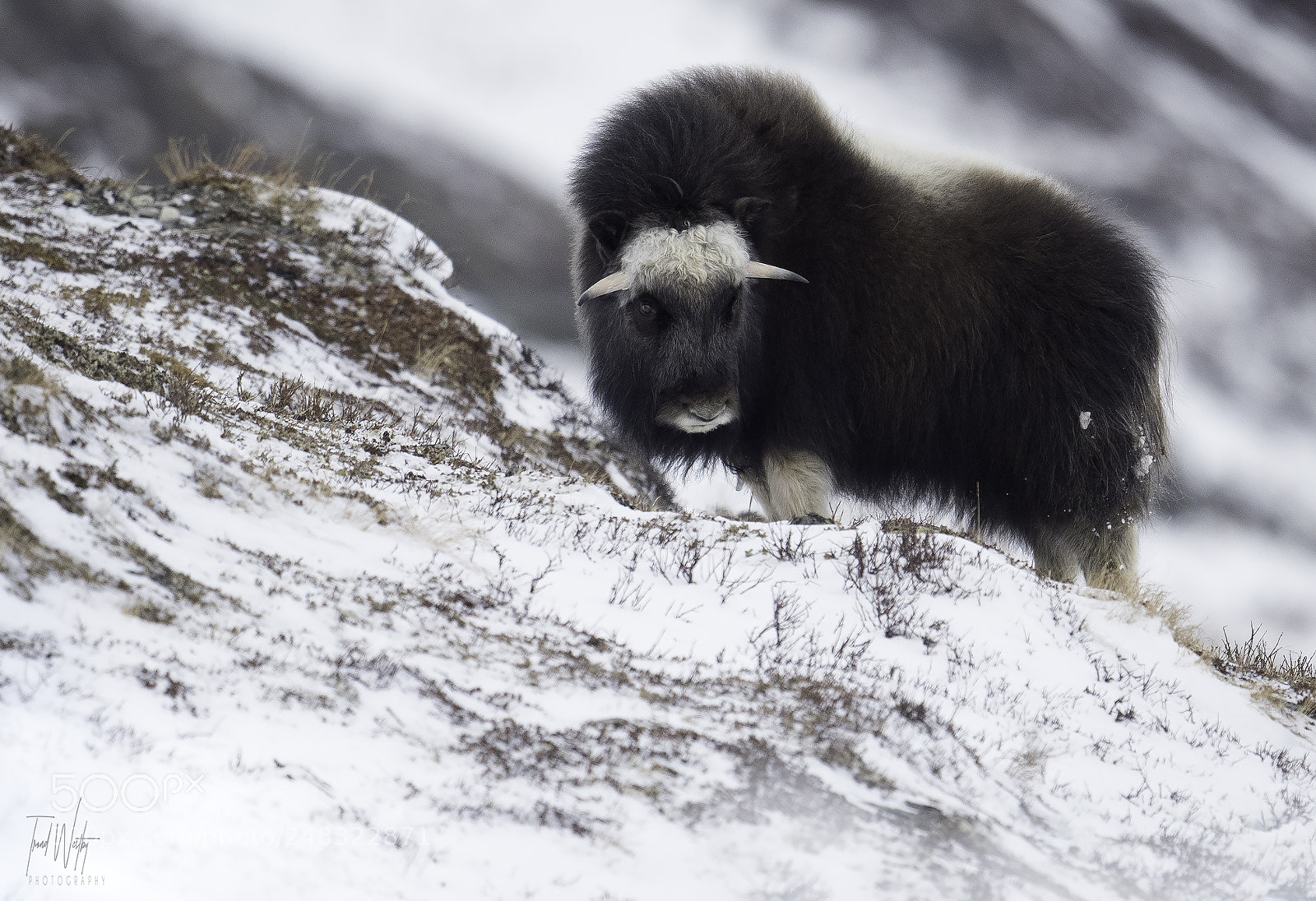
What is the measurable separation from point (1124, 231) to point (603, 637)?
4.73 m

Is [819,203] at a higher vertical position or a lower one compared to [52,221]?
higher

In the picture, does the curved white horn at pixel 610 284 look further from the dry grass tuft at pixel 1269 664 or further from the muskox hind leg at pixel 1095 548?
the dry grass tuft at pixel 1269 664

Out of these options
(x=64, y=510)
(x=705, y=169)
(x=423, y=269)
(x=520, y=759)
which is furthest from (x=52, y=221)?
(x=520, y=759)

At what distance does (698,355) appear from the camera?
18.5 ft

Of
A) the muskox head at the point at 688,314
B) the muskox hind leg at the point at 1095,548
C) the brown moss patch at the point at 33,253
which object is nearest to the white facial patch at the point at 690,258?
the muskox head at the point at 688,314

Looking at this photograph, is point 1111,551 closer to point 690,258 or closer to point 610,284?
point 690,258

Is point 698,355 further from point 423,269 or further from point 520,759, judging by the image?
point 423,269

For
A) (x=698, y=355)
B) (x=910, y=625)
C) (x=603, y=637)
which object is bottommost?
(x=603, y=637)

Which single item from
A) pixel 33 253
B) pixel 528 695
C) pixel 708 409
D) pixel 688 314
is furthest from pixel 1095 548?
pixel 33 253

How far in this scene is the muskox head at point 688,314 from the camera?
565 centimetres

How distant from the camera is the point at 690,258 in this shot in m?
5.66

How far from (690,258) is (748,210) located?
21.3 inches

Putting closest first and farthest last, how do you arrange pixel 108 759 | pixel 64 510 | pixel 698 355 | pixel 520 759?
pixel 108 759 < pixel 520 759 < pixel 64 510 < pixel 698 355

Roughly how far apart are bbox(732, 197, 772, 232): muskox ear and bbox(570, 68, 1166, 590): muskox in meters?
0.01
